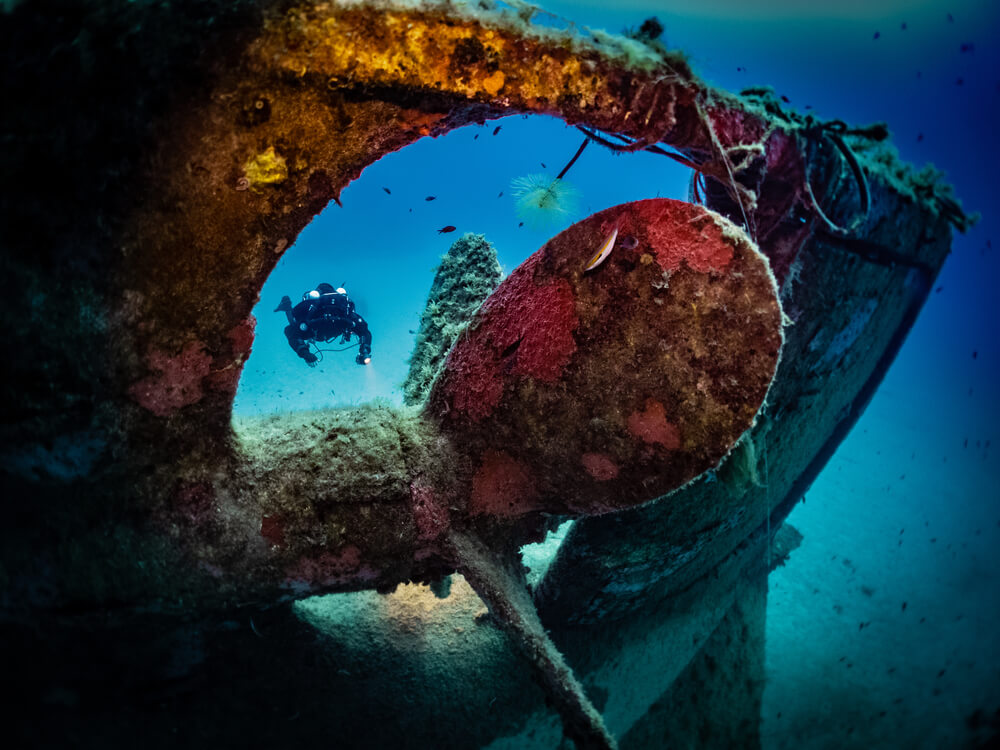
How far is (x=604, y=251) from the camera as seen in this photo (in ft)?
6.54

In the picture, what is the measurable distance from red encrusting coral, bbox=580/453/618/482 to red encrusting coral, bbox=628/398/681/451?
19 centimetres

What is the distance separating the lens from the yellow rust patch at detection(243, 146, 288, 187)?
1.63 metres

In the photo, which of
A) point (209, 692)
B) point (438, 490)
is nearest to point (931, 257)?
point (438, 490)

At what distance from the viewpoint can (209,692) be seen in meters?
Answer: 2.79

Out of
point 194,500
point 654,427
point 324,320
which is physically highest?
point 324,320

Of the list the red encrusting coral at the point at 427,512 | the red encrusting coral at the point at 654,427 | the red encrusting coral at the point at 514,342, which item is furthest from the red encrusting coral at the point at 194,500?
the red encrusting coral at the point at 654,427

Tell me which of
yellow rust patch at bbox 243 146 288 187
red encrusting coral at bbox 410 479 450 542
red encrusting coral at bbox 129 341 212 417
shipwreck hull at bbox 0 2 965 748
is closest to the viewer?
shipwreck hull at bbox 0 2 965 748

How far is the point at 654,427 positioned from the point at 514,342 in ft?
2.58

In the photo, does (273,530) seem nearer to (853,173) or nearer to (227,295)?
(227,295)

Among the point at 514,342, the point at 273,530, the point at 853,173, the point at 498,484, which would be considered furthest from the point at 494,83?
the point at 853,173

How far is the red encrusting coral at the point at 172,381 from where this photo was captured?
178 cm

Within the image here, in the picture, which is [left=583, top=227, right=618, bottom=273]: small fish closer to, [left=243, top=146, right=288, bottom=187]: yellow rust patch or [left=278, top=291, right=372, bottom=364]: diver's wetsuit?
[left=243, top=146, right=288, bottom=187]: yellow rust patch

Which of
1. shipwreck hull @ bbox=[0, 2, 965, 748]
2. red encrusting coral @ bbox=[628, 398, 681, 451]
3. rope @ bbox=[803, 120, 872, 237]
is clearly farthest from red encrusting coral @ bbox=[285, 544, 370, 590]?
rope @ bbox=[803, 120, 872, 237]

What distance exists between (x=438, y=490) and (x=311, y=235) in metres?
79.2
